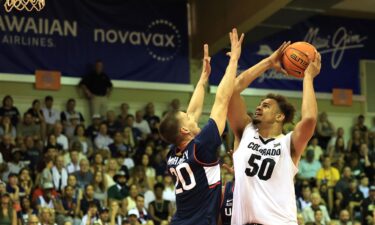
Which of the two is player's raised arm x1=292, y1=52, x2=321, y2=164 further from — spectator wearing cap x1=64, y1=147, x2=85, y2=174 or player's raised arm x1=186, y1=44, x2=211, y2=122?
spectator wearing cap x1=64, y1=147, x2=85, y2=174

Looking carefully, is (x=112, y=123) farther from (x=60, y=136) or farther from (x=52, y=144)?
(x=52, y=144)

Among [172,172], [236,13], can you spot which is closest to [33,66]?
[236,13]

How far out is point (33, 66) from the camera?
1831cm

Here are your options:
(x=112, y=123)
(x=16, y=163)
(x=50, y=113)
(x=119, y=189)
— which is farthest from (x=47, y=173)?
(x=112, y=123)

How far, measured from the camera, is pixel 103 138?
1672 cm

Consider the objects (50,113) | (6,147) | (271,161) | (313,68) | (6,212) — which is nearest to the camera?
(271,161)

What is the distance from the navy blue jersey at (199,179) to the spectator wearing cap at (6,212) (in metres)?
8.12

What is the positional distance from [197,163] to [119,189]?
9682 millimetres

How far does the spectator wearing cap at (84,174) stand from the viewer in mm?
14531

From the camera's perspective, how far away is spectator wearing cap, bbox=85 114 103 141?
55.1 feet

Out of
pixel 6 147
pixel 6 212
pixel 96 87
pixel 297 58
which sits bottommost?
pixel 6 212

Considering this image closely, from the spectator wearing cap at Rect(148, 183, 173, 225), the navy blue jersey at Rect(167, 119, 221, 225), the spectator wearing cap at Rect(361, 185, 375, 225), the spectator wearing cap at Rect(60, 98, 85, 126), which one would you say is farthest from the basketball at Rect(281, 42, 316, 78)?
the spectator wearing cap at Rect(60, 98, 85, 126)

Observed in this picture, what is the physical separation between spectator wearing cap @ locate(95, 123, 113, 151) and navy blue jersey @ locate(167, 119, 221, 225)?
1152cm

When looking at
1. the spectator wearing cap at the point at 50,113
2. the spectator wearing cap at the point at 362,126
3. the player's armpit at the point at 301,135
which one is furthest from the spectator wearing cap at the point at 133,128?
the player's armpit at the point at 301,135
